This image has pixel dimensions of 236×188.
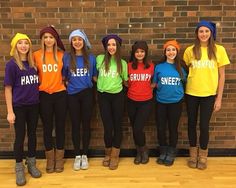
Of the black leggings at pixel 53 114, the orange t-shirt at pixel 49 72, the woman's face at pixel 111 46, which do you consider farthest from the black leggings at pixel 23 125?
the woman's face at pixel 111 46

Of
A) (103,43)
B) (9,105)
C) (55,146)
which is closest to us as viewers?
(9,105)

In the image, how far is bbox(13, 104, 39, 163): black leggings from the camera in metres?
3.43

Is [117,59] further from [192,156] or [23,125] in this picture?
[192,156]

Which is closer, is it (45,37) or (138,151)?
(45,37)

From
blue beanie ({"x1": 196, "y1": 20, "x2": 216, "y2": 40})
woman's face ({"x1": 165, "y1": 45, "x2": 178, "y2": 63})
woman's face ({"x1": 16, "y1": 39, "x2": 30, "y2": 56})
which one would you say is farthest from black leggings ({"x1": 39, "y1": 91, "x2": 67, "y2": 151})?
blue beanie ({"x1": 196, "y1": 20, "x2": 216, "y2": 40})

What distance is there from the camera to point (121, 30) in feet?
12.5

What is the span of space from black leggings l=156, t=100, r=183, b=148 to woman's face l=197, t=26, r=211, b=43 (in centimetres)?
73

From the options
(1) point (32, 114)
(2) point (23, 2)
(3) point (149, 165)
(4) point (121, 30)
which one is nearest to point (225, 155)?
(3) point (149, 165)

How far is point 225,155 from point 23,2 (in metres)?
2.99

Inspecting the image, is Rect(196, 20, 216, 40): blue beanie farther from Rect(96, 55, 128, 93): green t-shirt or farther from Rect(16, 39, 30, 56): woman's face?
Rect(16, 39, 30, 56): woman's face

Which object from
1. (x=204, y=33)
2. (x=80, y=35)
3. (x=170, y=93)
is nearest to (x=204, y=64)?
(x=204, y=33)

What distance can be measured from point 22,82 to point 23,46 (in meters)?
0.36

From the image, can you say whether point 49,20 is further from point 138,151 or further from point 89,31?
point 138,151

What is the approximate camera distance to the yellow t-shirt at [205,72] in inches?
141
